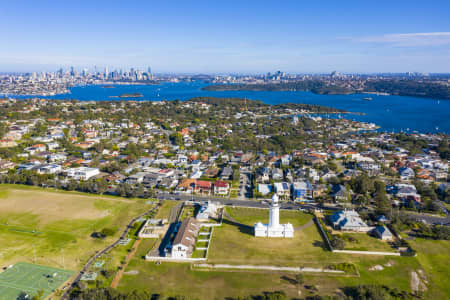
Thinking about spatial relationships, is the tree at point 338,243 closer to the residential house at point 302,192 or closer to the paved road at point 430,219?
the residential house at point 302,192

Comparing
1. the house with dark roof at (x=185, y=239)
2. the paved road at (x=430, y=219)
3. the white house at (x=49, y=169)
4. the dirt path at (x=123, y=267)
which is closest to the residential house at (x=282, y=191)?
the house with dark roof at (x=185, y=239)

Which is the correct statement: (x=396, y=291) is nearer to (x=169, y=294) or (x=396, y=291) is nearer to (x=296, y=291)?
(x=296, y=291)

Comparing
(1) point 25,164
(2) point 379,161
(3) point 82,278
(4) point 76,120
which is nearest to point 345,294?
(3) point 82,278

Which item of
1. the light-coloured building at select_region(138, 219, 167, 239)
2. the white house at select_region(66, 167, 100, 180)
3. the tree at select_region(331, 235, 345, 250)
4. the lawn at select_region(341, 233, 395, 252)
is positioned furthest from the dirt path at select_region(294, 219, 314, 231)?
the white house at select_region(66, 167, 100, 180)

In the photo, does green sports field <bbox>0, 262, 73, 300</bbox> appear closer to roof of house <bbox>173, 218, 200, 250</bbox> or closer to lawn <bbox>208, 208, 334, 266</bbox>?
roof of house <bbox>173, 218, 200, 250</bbox>

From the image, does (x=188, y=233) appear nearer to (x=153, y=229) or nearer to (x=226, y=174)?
(x=153, y=229)
